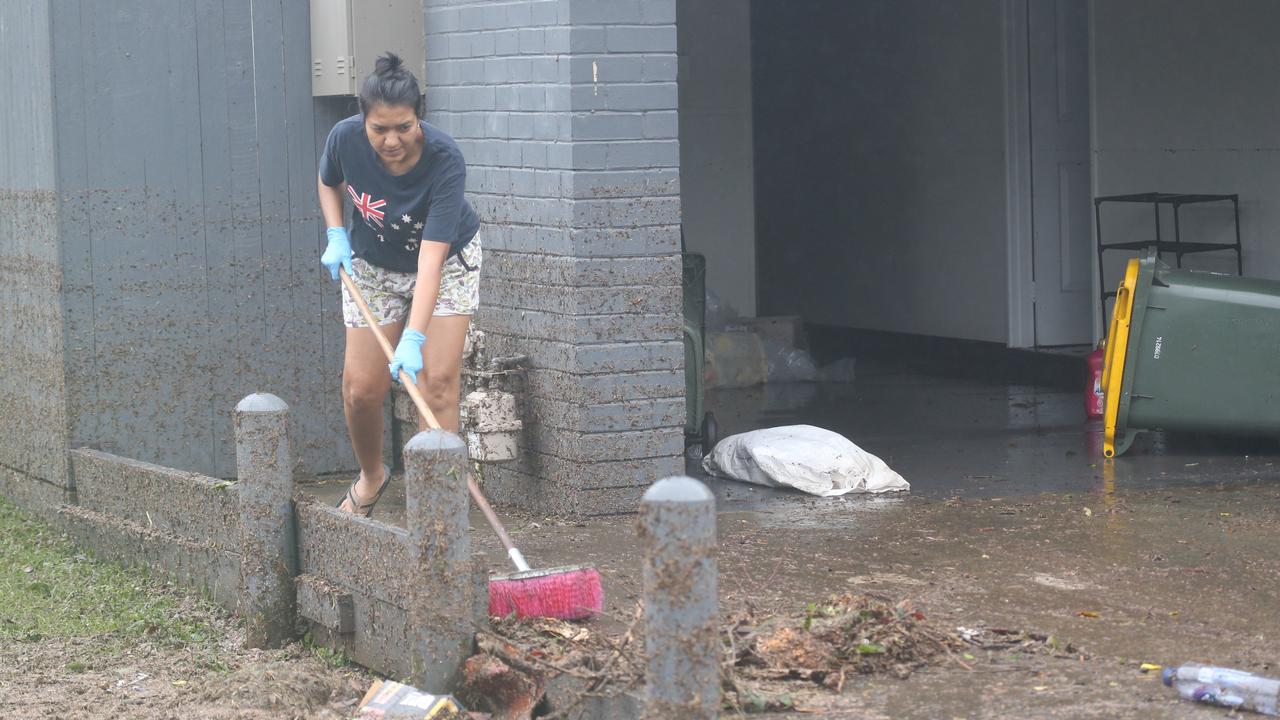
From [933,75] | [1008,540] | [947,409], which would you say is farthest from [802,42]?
[1008,540]

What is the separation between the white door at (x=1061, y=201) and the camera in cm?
1189

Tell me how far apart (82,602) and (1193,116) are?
753cm

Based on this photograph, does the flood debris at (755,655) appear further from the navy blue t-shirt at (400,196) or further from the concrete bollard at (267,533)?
the navy blue t-shirt at (400,196)

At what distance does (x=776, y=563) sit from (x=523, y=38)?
8.24 ft

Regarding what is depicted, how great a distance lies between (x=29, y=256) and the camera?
808cm

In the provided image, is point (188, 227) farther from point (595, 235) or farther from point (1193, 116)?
point (1193, 116)

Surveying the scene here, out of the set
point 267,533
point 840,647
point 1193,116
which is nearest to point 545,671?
point 840,647

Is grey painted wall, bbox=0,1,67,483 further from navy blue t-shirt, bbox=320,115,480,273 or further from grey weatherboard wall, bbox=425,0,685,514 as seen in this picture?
grey weatherboard wall, bbox=425,0,685,514

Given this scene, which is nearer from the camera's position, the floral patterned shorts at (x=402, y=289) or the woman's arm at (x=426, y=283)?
the woman's arm at (x=426, y=283)

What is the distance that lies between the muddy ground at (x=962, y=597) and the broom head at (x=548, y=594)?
11 cm

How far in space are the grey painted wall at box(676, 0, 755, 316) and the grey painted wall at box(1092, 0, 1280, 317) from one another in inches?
109

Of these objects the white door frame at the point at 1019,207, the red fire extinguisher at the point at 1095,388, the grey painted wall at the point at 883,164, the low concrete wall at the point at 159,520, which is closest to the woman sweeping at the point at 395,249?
the low concrete wall at the point at 159,520

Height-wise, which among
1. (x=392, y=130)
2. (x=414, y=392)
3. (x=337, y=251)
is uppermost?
(x=392, y=130)

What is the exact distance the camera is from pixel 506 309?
297 inches
